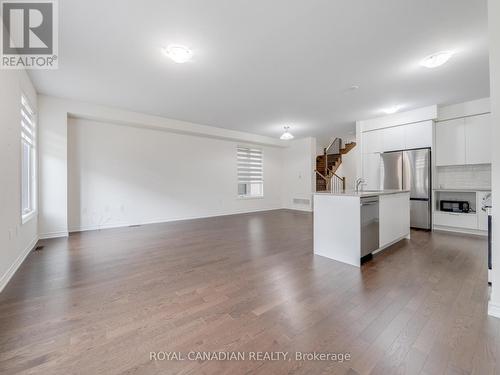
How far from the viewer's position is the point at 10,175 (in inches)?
104

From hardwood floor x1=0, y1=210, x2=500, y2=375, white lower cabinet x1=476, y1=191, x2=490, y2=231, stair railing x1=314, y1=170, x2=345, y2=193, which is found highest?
stair railing x1=314, y1=170, x2=345, y2=193

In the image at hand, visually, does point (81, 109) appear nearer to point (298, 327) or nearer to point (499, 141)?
point (298, 327)

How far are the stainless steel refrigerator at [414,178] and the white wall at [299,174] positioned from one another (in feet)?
9.75

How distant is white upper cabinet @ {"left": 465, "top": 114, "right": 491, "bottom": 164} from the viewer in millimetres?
4520

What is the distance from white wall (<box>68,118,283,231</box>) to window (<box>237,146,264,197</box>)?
1.22ft

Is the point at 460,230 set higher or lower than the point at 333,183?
lower

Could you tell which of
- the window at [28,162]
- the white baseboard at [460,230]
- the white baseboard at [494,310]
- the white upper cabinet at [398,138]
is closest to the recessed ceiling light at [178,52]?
the window at [28,162]

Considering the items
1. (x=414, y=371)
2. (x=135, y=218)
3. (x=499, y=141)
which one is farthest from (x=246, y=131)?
(x=414, y=371)

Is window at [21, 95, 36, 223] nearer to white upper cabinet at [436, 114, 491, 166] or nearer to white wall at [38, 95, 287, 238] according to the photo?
white wall at [38, 95, 287, 238]

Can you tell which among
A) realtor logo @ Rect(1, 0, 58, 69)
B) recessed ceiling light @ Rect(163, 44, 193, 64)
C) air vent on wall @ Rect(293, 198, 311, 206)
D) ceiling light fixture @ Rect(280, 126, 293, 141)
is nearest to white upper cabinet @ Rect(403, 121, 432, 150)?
ceiling light fixture @ Rect(280, 126, 293, 141)

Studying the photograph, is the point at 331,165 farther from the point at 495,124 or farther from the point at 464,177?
the point at 495,124

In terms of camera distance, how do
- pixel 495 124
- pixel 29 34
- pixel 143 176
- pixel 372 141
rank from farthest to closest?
1. pixel 372 141
2. pixel 143 176
3. pixel 29 34
4. pixel 495 124

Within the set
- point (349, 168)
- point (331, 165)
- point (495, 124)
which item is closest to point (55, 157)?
point (495, 124)

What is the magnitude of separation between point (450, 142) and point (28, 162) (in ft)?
28.9
